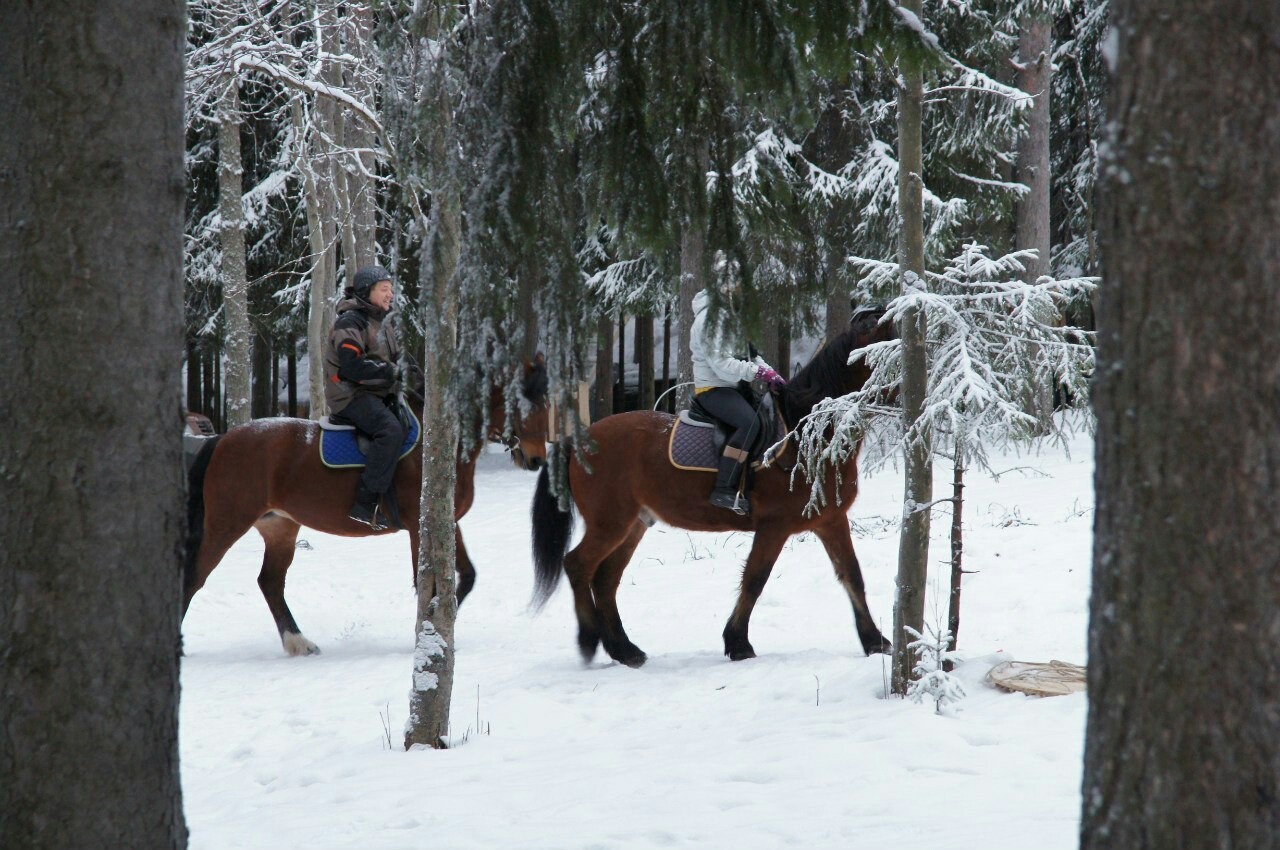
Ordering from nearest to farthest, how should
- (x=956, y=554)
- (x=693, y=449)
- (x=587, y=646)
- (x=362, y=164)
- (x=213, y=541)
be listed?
(x=956, y=554)
(x=693, y=449)
(x=587, y=646)
(x=213, y=541)
(x=362, y=164)

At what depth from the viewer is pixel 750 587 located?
743 centimetres

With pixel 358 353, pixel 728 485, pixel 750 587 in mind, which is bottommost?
pixel 750 587

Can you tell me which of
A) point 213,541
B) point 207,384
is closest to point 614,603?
point 213,541

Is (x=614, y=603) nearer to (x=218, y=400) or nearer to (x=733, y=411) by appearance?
(x=733, y=411)

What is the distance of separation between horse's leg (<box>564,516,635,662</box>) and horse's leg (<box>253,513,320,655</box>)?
217 centimetres

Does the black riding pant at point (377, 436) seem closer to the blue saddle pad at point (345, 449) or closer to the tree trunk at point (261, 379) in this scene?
the blue saddle pad at point (345, 449)

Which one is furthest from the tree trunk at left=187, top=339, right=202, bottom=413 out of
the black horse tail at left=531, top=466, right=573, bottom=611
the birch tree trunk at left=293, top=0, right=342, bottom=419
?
the black horse tail at left=531, top=466, right=573, bottom=611

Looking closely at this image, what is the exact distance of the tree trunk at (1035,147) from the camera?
1567 centimetres

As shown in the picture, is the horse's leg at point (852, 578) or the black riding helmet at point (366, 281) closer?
the horse's leg at point (852, 578)

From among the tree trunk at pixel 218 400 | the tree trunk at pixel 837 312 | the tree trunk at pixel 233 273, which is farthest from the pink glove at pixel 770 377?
the tree trunk at pixel 218 400

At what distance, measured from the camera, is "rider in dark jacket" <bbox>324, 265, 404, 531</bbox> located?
320 inches

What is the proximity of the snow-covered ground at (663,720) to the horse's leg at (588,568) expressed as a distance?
0.81 ft

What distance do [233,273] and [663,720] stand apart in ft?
34.1

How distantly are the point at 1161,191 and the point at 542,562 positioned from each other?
6447mm
